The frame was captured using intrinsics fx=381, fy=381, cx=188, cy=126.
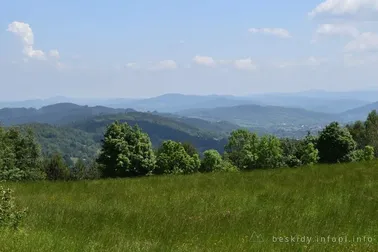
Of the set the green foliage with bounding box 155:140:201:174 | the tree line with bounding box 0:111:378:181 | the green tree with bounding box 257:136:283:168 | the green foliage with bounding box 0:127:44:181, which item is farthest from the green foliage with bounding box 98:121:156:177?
the green foliage with bounding box 0:127:44:181

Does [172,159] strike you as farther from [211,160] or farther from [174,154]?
[211,160]

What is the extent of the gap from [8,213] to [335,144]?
1608 inches

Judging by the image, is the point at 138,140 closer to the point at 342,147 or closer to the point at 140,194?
the point at 342,147

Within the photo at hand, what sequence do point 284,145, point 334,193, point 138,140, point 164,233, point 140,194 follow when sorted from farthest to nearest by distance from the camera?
1. point 284,145
2. point 138,140
3. point 140,194
4. point 334,193
5. point 164,233

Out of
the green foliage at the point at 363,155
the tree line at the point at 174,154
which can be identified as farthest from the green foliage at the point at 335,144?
the green foliage at the point at 363,155

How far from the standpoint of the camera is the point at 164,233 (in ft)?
21.7

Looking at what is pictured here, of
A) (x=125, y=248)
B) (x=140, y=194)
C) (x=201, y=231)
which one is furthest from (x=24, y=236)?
(x=140, y=194)

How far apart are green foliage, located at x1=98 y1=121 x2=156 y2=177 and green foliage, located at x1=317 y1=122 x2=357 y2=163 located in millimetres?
19611

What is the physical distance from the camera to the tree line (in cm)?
4162

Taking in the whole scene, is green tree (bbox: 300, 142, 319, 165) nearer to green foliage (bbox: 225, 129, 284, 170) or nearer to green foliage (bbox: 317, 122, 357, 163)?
green foliage (bbox: 317, 122, 357, 163)

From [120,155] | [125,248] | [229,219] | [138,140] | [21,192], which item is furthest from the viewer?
[138,140]

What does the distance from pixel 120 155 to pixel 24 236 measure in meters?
35.2

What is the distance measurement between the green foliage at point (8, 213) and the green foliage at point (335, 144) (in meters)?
38.7

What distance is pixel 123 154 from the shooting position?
137ft
